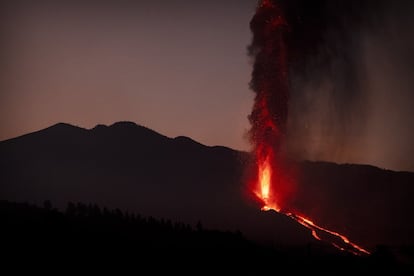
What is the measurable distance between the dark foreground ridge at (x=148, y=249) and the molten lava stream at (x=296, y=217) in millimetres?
19658

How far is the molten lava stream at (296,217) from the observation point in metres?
114

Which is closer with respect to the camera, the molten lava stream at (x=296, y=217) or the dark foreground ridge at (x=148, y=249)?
the dark foreground ridge at (x=148, y=249)

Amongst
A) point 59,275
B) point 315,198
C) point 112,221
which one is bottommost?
point 59,275

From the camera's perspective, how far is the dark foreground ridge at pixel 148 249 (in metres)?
76.8

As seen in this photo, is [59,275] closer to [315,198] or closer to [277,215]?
[277,215]

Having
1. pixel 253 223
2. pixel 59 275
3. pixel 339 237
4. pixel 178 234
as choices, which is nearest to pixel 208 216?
pixel 253 223

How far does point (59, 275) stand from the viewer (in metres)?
69.8

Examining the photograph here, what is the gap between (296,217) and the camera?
12888 centimetres

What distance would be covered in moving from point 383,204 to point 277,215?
2426 inches

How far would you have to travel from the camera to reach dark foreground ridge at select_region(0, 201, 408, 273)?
252 ft

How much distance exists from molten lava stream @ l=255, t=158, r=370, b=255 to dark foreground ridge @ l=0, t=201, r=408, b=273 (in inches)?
774

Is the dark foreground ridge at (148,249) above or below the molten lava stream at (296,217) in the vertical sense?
below

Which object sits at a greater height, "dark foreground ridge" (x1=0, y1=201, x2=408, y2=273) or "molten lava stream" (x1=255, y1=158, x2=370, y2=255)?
"molten lava stream" (x1=255, y1=158, x2=370, y2=255)

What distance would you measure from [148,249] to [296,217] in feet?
173
